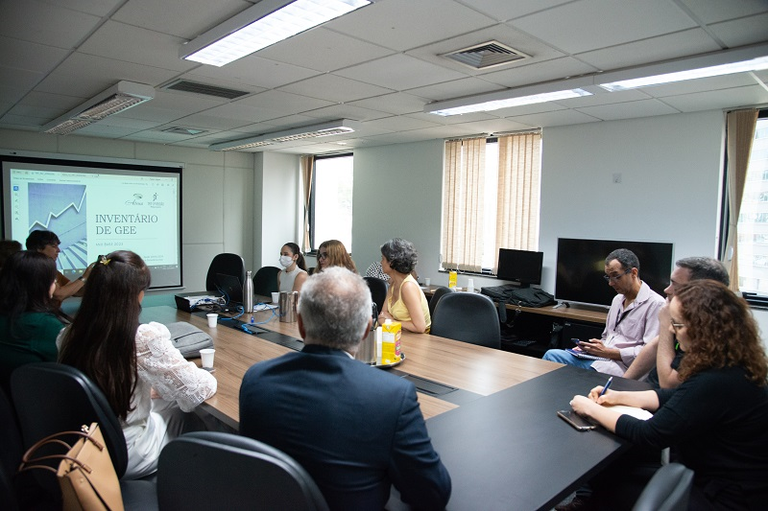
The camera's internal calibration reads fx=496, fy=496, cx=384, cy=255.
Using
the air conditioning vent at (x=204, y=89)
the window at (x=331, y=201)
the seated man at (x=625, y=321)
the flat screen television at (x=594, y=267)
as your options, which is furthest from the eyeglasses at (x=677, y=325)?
the window at (x=331, y=201)

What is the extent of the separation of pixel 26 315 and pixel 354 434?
71.6 inches

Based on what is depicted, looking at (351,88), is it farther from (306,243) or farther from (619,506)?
(306,243)

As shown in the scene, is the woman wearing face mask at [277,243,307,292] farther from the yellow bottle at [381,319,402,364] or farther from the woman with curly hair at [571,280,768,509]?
the woman with curly hair at [571,280,768,509]

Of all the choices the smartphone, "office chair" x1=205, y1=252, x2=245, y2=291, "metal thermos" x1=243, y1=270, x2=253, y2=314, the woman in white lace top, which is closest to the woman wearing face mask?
"office chair" x1=205, y1=252, x2=245, y2=291

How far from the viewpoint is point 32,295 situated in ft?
7.41

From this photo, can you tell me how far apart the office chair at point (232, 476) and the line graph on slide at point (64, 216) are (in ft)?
20.5

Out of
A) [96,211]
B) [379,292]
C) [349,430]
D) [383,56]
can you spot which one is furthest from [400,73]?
[96,211]

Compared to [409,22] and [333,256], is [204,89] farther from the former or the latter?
[409,22]

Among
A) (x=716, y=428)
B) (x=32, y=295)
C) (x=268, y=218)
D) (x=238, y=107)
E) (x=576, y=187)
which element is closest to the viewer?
(x=716, y=428)

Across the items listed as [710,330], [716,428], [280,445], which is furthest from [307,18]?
[716,428]

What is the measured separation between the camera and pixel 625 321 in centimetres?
332

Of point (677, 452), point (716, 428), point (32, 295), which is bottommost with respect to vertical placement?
point (677, 452)

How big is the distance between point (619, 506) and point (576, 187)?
3717mm

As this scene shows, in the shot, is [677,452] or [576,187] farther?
[576,187]
